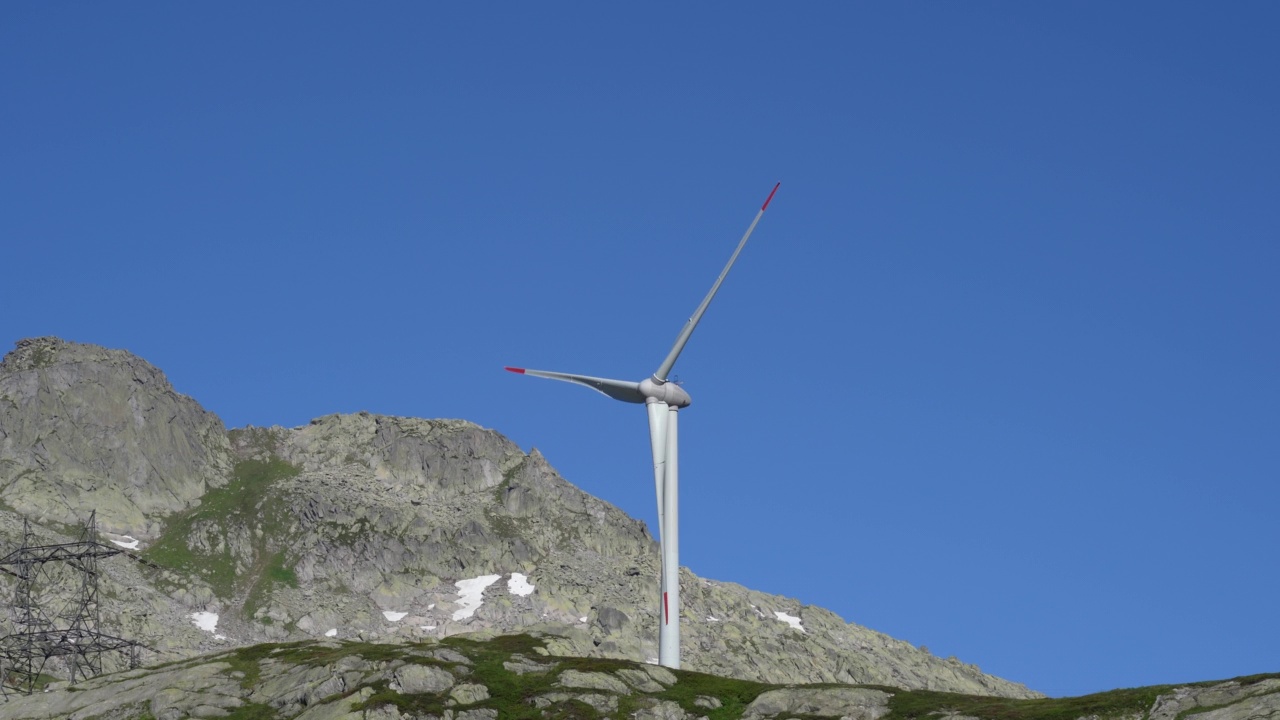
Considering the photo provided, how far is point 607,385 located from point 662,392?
19.3ft

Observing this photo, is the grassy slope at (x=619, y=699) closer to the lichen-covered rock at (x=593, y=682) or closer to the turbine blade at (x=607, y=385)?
the lichen-covered rock at (x=593, y=682)

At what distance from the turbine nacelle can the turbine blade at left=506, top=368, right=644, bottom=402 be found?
3.39ft

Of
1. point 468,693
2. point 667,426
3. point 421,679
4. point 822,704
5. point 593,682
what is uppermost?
point 667,426

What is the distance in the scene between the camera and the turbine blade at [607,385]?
13300 cm

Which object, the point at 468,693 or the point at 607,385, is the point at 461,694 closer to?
the point at 468,693

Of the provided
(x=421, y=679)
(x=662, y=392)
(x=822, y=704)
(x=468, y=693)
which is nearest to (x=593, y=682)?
(x=468, y=693)

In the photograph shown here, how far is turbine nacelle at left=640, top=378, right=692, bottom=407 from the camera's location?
13125 centimetres

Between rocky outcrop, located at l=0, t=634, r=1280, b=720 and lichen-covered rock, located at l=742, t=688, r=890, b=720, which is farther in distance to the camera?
rocky outcrop, located at l=0, t=634, r=1280, b=720

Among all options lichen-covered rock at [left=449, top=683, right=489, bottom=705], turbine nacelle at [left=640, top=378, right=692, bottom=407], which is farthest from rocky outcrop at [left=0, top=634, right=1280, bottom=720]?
turbine nacelle at [left=640, top=378, right=692, bottom=407]

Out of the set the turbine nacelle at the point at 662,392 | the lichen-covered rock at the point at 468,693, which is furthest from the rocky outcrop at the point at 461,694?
the turbine nacelle at the point at 662,392

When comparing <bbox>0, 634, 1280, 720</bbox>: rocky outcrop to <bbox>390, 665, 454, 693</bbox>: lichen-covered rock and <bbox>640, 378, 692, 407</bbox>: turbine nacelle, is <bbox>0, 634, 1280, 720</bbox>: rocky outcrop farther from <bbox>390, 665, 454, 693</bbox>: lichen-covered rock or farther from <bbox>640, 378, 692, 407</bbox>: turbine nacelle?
<bbox>640, 378, 692, 407</bbox>: turbine nacelle

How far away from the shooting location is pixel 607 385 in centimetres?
13438

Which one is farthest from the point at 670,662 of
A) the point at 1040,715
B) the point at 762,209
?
the point at 762,209

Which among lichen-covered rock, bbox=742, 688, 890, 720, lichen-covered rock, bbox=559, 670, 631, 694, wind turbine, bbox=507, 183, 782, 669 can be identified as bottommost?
lichen-covered rock, bbox=742, 688, 890, 720
